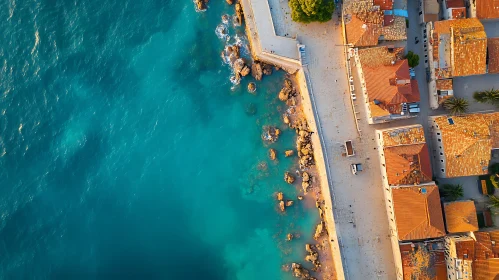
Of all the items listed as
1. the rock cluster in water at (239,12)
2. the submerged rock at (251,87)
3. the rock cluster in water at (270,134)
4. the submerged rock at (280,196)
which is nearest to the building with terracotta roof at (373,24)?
the submerged rock at (251,87)

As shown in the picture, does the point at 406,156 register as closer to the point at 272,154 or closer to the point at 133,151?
the point at 272,154

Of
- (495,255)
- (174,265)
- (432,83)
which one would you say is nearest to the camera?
(495,255)

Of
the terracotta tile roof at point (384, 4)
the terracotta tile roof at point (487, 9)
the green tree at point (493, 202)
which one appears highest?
the terracotta tile roof at point (384, 4)

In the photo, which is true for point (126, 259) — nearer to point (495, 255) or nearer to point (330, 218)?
point (330, 218)

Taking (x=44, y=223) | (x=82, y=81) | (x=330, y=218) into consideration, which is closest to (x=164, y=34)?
(x=82, y=81)

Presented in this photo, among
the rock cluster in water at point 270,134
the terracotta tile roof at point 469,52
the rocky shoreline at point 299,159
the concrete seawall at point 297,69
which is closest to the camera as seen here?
the terracotta tile roof at point 469,52

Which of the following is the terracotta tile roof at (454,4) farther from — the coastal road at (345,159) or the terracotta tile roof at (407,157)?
the terracotta tile roof at (407,157)

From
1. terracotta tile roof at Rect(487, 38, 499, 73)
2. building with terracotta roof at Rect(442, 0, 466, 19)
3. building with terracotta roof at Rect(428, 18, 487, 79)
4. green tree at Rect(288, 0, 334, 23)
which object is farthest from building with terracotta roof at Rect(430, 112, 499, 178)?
green tree at Rect(288, 0, 334, 23)
